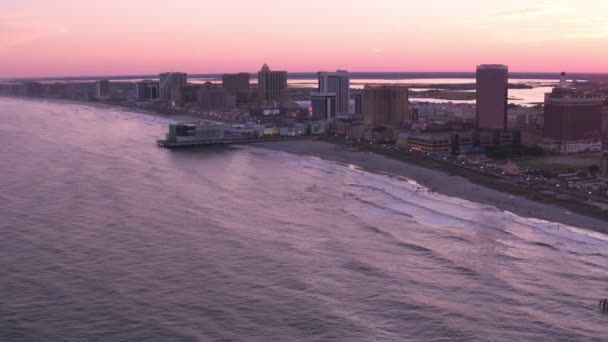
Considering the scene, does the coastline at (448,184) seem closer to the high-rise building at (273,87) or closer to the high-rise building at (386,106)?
the high-rise building at (386,106)

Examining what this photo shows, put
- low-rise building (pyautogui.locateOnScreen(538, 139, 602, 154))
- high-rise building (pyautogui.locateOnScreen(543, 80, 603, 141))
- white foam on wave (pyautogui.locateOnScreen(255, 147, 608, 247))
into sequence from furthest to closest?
1. high-rise building (pyautogui.locateOnScreen(543, 80, 603, 141))
2. low-rise building (pyautogui.locateOnScreen(538, 139, 602, 154))
3. white foam on wave (pyautogui.locateOnScreen(255, 147, 608, 247))

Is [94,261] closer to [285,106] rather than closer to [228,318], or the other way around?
[228,318]

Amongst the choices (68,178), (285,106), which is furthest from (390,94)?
(68,178)

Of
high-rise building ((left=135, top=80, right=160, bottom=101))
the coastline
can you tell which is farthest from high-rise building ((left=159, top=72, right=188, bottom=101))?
the coastline

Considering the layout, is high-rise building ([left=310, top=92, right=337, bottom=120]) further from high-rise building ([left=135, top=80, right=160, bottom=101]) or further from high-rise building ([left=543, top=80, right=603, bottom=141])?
high-rise building ([left=135, top=80, right=160, bottom=101])

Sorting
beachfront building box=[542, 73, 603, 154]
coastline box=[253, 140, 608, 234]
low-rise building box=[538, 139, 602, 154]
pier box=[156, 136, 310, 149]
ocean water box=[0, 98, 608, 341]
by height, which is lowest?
ocean water box=[0, 98, 608, 341]

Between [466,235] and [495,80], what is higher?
[495,80]

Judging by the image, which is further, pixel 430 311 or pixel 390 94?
pixel 390 94
